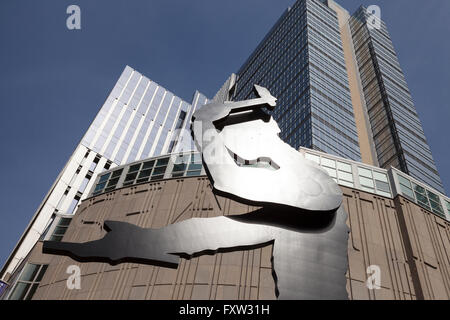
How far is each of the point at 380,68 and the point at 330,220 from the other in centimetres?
8122

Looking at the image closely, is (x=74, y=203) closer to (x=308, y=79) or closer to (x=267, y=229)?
(x=308, y=79)

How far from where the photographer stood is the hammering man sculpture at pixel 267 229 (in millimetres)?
7488

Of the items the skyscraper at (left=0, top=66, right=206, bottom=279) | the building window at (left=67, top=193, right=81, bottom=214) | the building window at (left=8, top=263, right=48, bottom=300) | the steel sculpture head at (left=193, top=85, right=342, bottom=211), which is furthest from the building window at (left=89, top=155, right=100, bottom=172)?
the steel sculpture head at (left=193, top=85, right=342, bottom=211)

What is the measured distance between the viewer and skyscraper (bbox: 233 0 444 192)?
63.8 meters

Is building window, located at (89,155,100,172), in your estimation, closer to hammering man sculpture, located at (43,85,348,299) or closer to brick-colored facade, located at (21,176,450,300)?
brick-colored facade, located at (21,176,450,300)

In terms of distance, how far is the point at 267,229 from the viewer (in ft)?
26.9

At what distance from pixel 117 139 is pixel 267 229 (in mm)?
67570

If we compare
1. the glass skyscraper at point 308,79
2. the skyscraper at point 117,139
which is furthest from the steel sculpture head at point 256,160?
the glass skyscraper at point 308,79

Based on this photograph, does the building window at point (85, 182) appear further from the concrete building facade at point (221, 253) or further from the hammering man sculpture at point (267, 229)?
the hammering man sculpture at point (267, 229)

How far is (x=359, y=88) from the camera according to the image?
82.6 m

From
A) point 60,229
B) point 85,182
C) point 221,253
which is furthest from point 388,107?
point 221,253

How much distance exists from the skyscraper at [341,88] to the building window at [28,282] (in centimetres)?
4126

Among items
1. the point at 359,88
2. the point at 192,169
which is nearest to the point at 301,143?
the point at 359,88
